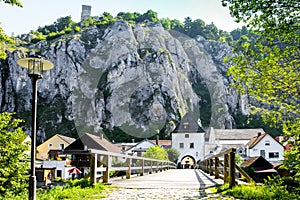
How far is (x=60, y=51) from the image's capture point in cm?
10162

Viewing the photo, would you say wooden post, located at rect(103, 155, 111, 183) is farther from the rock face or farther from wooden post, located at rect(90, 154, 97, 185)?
the rock face

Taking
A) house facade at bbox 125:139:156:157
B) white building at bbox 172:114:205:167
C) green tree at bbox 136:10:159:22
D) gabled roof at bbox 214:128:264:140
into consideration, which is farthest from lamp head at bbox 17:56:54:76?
green tree at bbox 136:10:159:22

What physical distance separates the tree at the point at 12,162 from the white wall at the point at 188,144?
63.2m

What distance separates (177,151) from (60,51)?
5413 centimetres

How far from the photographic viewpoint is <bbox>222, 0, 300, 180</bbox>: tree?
21.0 ft

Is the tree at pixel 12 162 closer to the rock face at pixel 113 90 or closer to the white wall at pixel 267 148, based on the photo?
the white wall at pixel 267 148

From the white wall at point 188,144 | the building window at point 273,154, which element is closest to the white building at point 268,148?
the building window at point 273,154

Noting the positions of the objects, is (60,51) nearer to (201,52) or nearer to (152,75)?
(152,75)

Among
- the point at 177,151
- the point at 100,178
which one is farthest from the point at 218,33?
the point at 100,178

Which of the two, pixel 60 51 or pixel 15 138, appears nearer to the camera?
pixel 15 138

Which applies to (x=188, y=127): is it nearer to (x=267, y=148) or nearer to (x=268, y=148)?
(x=267, y=148)

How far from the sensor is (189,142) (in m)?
71.9

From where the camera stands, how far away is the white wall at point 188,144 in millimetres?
71062

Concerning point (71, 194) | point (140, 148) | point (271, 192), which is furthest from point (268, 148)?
point (71, 194)
